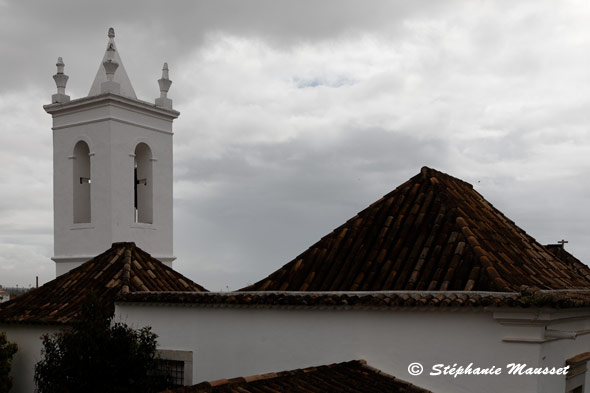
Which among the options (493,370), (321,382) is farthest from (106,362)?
(493,370)

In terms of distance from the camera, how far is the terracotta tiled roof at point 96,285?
1153cm

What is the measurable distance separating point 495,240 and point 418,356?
227 centimetres

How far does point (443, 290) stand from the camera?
320 inches

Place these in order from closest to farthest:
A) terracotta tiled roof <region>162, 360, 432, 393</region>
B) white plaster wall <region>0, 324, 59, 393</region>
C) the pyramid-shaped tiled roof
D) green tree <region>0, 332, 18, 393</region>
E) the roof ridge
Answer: terracotta tiled roof <region>162, 360, 432, 393</region> → the pyramid-shaped tiled roof → the roof ridge → green tree <region>0, 332, 18, 393</region> → white plaster wall <region>0, 324, 59, 393</region>

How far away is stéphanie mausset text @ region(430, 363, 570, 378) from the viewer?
7320 millimetres

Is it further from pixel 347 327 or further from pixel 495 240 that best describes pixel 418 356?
pixel 495 240

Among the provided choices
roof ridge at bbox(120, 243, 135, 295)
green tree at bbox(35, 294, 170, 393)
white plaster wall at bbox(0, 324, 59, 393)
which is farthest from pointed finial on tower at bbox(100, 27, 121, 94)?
green tree at bbox(35, 294, 170, 393)

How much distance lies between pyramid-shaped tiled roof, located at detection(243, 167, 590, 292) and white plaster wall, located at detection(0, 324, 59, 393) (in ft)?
14.1

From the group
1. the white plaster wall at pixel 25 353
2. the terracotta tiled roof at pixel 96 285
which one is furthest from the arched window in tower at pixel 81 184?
the white plaster wall at pixel 25 353

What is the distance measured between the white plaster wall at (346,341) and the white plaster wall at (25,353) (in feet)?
8.10

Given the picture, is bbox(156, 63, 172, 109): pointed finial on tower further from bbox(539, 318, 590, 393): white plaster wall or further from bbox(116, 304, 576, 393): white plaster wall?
bbox(539, 318, 590, 393): white plaster wall

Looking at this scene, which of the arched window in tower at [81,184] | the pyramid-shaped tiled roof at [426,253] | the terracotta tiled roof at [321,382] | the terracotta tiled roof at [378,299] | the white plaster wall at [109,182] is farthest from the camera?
the arched window in tower at [81,184]

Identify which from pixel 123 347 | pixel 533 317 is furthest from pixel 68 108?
pixel 533 317

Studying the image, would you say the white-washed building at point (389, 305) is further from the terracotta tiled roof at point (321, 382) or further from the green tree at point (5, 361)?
the green tree at point (5, 361)
